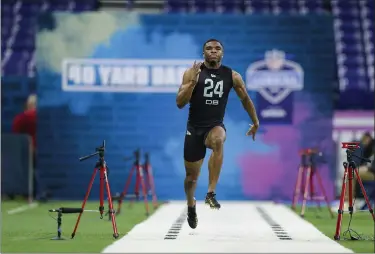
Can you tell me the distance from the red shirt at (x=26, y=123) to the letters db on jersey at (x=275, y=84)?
417cm

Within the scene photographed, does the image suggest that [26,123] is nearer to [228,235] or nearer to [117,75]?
[117,75]

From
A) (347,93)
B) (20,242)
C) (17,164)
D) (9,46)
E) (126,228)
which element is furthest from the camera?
(9,46)

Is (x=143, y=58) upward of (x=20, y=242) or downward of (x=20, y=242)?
upward

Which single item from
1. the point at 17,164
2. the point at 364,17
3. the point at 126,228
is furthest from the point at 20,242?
the point at 364,17

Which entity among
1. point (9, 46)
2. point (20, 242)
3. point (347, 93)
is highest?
point (9, 46)

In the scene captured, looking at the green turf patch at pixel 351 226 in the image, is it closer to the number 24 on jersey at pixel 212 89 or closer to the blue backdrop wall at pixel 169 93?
the blue backdrop wall at pixel 169 93

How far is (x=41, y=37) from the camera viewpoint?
644 inches

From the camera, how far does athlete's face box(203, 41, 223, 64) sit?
9.15 m

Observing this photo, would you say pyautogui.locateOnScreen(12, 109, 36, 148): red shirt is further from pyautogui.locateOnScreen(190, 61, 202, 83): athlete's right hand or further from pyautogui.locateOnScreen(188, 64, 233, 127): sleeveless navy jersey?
pyautogui.locateOnScreen(190, 61, 202, 83): athlete's right hand

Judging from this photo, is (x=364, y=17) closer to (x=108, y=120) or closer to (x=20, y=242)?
(x=108, y=120)

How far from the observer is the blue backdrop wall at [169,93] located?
53.2 feet

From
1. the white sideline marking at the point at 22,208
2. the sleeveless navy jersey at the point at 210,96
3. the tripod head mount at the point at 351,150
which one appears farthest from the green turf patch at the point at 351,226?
the white sideline marking at the point at 22,208

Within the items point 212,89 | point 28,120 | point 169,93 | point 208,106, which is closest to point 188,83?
point 212,89

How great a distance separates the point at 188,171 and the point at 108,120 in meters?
6.81
